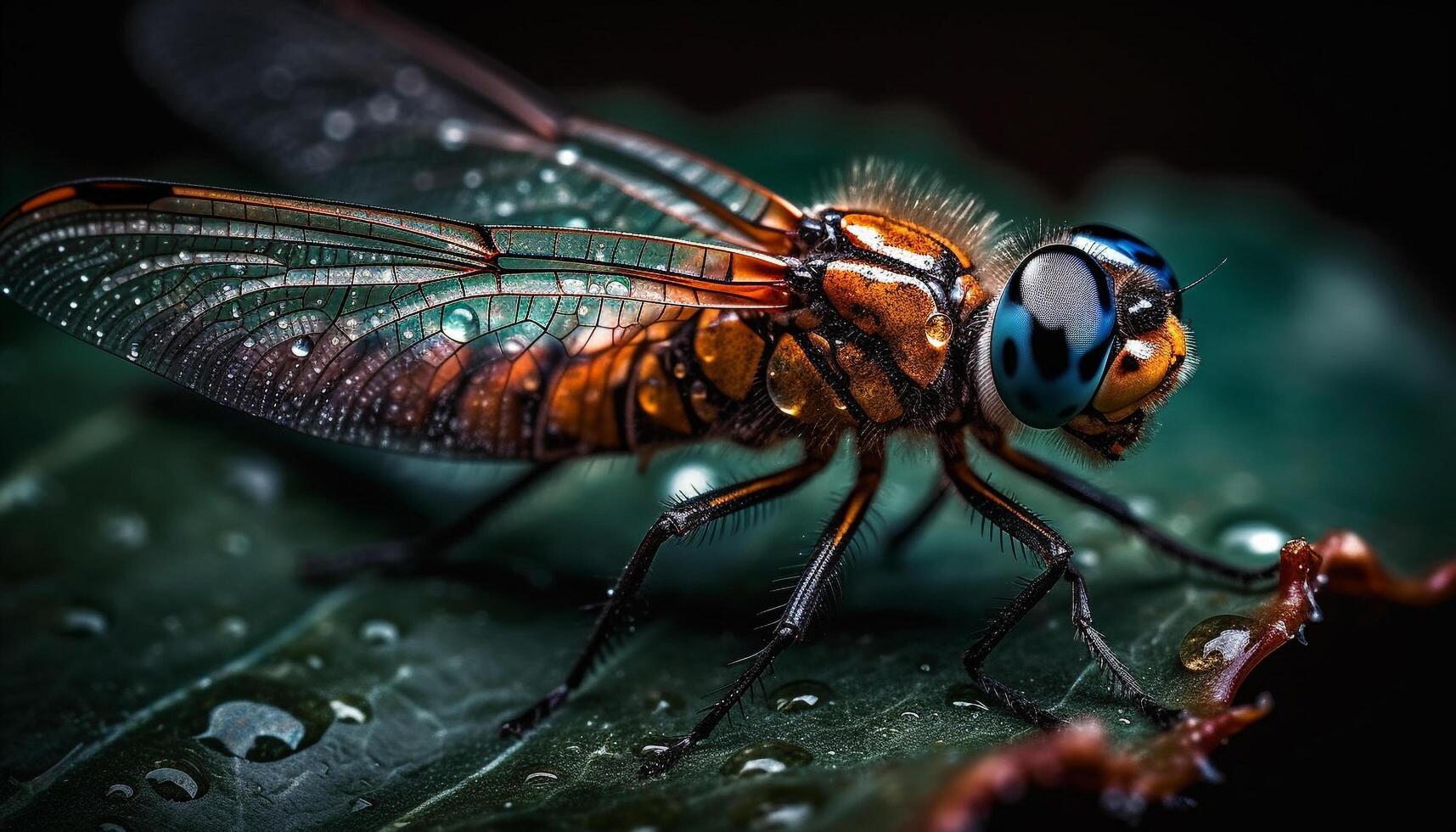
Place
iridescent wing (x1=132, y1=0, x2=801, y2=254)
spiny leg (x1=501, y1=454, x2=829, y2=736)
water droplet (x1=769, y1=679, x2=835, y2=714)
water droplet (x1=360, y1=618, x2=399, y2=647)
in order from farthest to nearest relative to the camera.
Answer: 1. iridescent wing (x1=132, y1=0, x2=801, y2=254)
2. water droplet (x1=360, y1=618, x2=399, y2=647)
3. spiny leg (x1=501, y1=454, x2=829, y2=736)
4. water droplet (x1=769, y1=679, x2=835, y2=714)

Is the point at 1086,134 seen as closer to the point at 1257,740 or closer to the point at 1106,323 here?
the point at 1106,323

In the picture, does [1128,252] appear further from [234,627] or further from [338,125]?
[338,125]

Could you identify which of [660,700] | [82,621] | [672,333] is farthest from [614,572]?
[82,621]

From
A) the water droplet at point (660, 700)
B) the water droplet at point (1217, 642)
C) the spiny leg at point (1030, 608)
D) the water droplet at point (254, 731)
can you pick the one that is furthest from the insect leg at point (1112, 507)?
the water droplet at point (254, 731)

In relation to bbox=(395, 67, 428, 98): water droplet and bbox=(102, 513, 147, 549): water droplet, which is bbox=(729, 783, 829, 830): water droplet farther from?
bbox=(395, 67, 428, 98): water droplet

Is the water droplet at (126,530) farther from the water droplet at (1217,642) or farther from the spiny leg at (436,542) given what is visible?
the water droplet at (1217,642)

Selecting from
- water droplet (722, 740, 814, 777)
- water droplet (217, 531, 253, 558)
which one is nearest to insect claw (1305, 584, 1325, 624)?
water droplet (722, 740, 814, 777)
